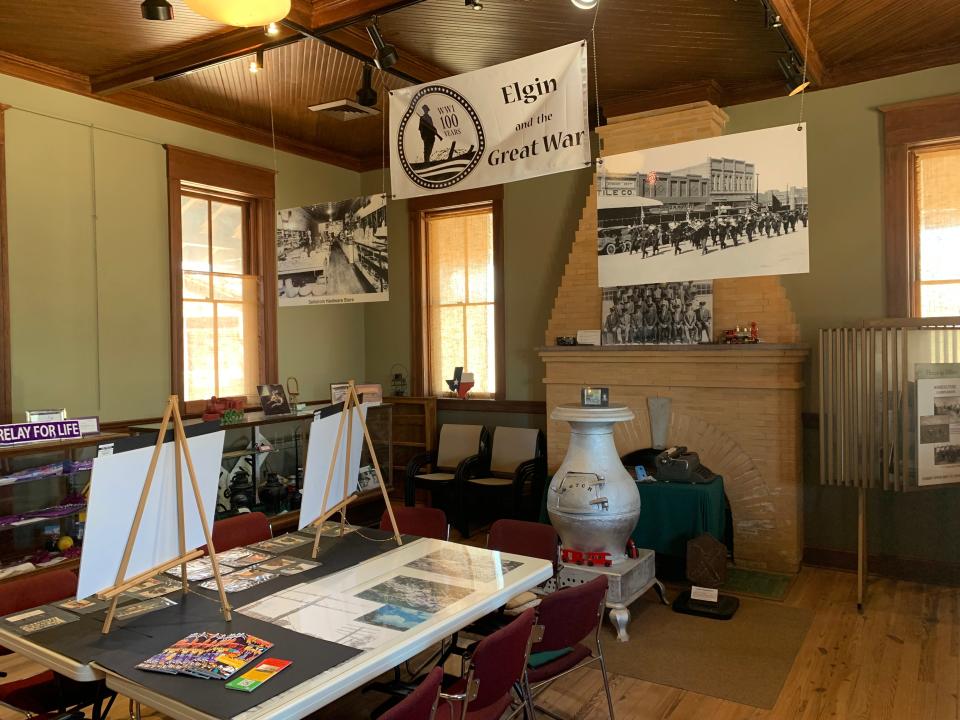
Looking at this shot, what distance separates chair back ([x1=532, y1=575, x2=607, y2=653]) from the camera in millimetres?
2797

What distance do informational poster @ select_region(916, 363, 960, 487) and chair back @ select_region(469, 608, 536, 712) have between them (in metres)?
3.17

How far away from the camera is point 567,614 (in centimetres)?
284

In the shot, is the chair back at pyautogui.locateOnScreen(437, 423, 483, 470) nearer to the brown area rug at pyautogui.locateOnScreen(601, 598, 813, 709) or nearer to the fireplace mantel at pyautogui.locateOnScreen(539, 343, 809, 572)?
the fireplace mantel at pyautogui.locateOnScreen(539, 343, 809, 572)

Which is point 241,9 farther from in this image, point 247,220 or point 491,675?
point 247,220

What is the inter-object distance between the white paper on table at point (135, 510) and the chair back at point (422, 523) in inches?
55.2

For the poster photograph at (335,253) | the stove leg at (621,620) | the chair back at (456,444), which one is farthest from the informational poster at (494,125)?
the chair back at (456,444)

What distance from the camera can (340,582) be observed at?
2900mm

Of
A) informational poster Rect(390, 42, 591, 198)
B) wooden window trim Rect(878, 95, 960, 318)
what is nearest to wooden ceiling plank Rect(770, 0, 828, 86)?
wooden window trim Rect(878, 95, 960, 318)

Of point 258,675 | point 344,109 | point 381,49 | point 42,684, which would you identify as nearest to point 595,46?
point 381,49

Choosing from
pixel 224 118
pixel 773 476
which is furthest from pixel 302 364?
pixel 773 476

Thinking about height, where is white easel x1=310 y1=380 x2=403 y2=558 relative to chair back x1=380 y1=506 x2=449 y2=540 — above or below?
above

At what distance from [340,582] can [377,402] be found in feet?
13.9

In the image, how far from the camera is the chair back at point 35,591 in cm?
284

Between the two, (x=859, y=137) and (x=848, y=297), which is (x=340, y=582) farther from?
(x=859, y=137)
